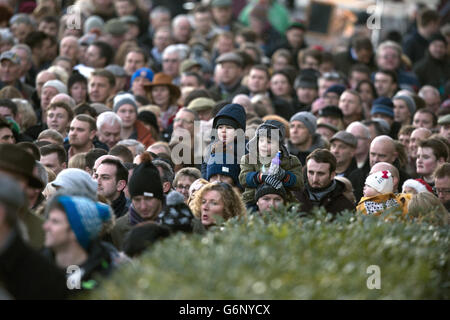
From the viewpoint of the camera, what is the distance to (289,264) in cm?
650

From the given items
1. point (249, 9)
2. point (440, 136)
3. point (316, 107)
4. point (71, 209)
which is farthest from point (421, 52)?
point (71, 209)

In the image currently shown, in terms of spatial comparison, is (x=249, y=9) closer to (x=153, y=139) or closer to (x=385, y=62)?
(x=385, y=62)

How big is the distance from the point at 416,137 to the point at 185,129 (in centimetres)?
322

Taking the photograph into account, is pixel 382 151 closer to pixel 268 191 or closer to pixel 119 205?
pixel 268 191

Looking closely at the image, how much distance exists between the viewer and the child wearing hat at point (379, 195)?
34.7 feet

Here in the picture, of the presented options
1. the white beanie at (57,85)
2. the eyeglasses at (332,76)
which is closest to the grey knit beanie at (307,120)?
the white beanie at (57,85)

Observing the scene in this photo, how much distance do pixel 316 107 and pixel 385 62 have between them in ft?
9.91

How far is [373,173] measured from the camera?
11.4 metres

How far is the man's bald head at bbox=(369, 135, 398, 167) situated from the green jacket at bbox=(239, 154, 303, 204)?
8.04ft

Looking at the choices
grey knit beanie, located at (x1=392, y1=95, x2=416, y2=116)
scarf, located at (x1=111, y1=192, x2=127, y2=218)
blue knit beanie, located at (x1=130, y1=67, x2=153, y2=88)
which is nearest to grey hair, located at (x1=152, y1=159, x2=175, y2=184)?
scarf, located at (x1=111, y1=192, x2=127, y2=218)

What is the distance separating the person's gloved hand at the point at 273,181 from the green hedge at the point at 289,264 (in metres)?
2.13

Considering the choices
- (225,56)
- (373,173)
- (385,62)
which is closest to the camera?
(373,173)

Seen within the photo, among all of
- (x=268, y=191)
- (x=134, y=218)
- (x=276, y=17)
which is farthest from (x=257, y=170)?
(x=276, y=17)

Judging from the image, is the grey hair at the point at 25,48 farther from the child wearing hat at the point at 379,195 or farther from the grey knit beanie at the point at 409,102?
the child wearing hat at the point at 379,195
